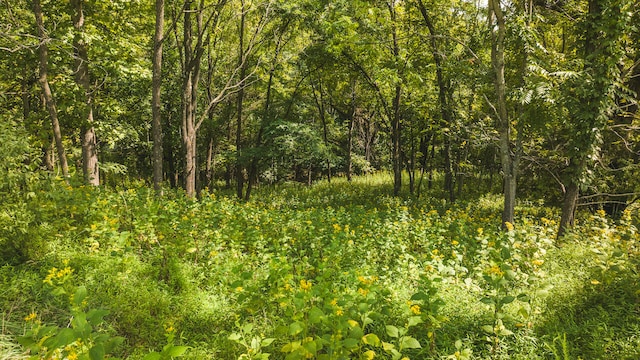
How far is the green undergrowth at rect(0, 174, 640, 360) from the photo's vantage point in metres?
3.26

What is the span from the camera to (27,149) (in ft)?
19.5

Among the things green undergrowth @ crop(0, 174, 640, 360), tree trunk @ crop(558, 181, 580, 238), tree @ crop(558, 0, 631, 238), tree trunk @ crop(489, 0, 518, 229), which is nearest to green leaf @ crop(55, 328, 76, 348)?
green undergrowth @ crop(0, 174, 640, 360)

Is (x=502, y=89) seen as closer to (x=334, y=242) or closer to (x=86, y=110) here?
(x=334, y=242)

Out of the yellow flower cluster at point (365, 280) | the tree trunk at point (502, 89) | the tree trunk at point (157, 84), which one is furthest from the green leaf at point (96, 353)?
the tree trunk at point (502, 89)

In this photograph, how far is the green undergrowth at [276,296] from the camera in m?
3.26

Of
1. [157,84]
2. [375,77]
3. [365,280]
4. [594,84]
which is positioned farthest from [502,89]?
[157,84]

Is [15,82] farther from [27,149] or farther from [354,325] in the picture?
[354,325]

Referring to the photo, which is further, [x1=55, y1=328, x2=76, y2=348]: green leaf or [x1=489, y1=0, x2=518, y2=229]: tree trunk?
[x1=489, y1=0, x2=518, y2=229]: tree trunk

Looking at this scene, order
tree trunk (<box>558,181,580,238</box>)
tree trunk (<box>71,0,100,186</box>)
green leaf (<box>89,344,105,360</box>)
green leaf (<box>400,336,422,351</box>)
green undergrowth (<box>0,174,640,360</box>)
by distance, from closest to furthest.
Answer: green leaf (<box>89,344,105,360</box>) < green leaf (<box>400,336,422,351</box>) < green undergrowth (<box>0,174,640,360</box>) < tree trunk (<box>558,181,580,238</box>) < tree trunk (<box>71,0,100,186</box>)

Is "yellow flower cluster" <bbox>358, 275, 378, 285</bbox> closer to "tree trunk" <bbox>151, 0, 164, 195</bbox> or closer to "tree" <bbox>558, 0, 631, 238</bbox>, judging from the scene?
"tree" <bbox>558, 0, 631, 238</bbox>

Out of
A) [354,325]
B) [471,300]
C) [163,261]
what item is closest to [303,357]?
[354,325]

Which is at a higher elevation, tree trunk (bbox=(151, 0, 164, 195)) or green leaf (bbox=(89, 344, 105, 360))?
tree trunk (bbox=(151, 0, 164, 195))

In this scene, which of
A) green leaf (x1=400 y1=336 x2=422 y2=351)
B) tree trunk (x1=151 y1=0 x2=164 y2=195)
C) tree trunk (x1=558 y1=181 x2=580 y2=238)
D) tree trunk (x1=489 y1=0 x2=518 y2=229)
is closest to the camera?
green leaf (x1=400 y1=336 x2=422 y2=351)

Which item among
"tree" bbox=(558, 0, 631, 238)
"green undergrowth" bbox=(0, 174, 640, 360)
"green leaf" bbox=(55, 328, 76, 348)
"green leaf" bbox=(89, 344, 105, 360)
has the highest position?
"tree" bbox=(558, 0, 631, 238)
